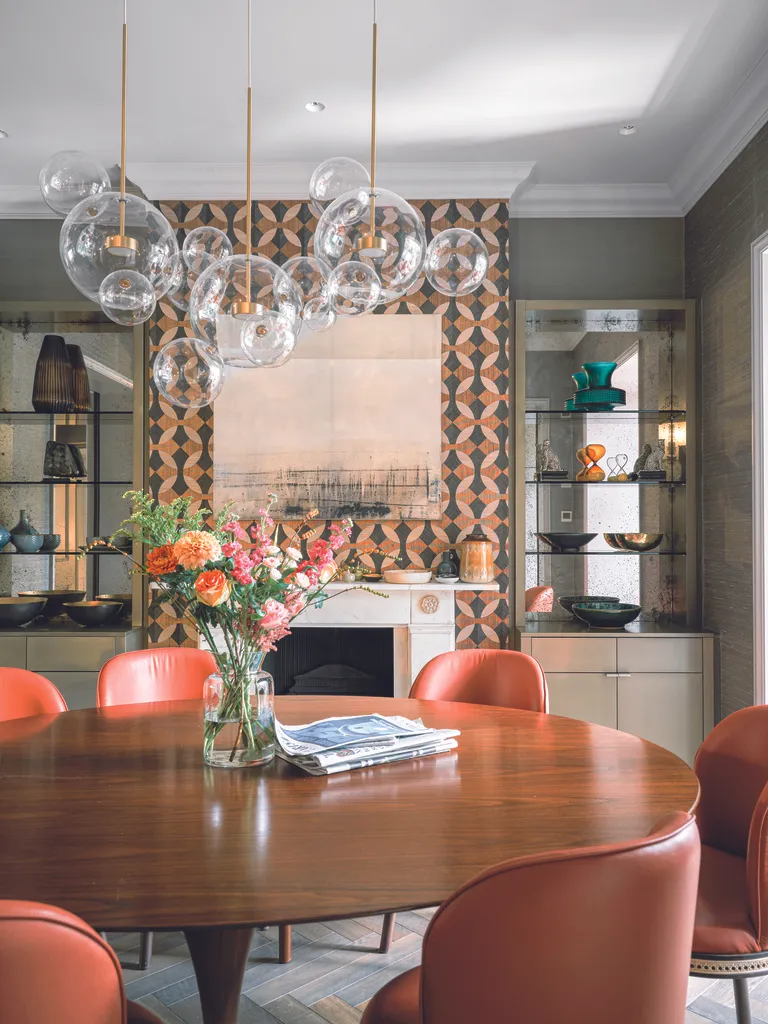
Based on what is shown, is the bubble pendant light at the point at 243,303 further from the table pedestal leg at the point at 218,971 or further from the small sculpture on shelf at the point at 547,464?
the small sculpture on shelf at the point at 547,464

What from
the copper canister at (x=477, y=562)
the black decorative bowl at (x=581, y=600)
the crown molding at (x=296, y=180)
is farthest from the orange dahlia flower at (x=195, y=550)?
the crown molding at (x=296, y=180)

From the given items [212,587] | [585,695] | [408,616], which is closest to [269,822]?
[212,587]

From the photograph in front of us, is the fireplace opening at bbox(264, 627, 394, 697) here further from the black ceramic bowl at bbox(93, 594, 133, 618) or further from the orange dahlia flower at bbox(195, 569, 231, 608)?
the orange dahlia flower at bbox(195, 569, 231, 608)

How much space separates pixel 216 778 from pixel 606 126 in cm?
318

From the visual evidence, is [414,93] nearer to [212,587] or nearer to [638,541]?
[638,541]

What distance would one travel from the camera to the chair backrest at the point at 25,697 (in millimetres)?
2338

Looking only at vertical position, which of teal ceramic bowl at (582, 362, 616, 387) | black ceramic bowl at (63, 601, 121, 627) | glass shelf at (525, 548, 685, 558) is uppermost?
teal ceramic bowl at (582, 362, 616, 387)

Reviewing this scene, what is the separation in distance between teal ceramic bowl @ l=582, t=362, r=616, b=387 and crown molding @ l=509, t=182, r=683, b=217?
0.83 metres

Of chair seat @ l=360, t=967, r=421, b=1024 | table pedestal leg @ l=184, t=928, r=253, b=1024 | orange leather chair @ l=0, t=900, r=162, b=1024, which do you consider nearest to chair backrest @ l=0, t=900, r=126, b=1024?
orange leather chair @ l=0, t=900, r=162, b=1024

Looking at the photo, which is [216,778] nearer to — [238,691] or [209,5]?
[238,691]

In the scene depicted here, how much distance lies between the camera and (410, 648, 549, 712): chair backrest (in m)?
2.55

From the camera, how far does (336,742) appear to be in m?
1.74

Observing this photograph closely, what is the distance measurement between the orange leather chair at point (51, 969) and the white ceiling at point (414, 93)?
2.77 metres

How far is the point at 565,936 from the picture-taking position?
0.92 metres
